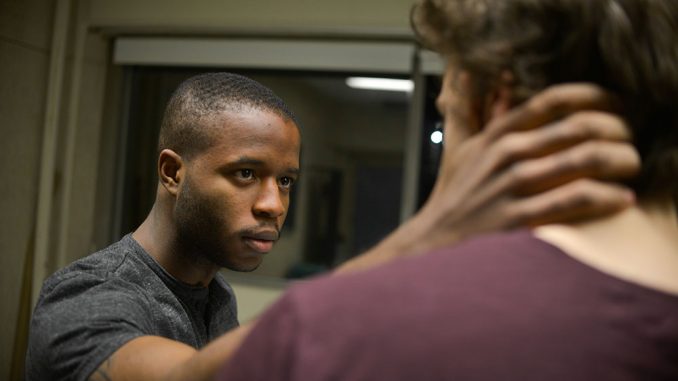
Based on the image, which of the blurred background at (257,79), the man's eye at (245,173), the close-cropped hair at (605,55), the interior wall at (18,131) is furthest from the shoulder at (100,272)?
the interior wall at (18,131)

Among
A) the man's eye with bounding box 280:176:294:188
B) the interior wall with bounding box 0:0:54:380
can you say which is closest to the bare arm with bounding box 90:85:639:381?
the man's eye with bounding box 280:176:294:188

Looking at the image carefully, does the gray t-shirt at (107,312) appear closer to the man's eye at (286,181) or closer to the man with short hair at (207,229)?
the man with short hair at (207,229)

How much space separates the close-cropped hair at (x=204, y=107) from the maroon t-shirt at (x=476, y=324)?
2.87ft

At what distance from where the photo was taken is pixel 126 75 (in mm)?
3285

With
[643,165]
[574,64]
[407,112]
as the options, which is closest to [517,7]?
[574,64]

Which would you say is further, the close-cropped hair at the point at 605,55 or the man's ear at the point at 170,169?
the man's ear at the point at 170,169

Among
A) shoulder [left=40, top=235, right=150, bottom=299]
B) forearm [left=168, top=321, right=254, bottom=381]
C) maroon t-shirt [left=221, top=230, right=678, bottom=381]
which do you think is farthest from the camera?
shoulder [left=40, top=235, right=150, bottom=299]

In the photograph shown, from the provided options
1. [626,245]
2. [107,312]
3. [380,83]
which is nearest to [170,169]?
[107,312]

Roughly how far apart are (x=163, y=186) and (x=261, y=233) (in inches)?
8.8

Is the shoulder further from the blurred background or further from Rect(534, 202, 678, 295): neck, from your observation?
the blurred background

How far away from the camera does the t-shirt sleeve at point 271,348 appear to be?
515 millimetres

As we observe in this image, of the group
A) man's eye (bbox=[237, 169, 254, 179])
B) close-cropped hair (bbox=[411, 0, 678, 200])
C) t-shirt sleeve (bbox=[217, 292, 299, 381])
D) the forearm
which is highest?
close-cropped hair (bbox=[411, 0, 678, 200])

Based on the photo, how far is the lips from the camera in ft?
4.36

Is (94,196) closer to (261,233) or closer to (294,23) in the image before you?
(294,23)
